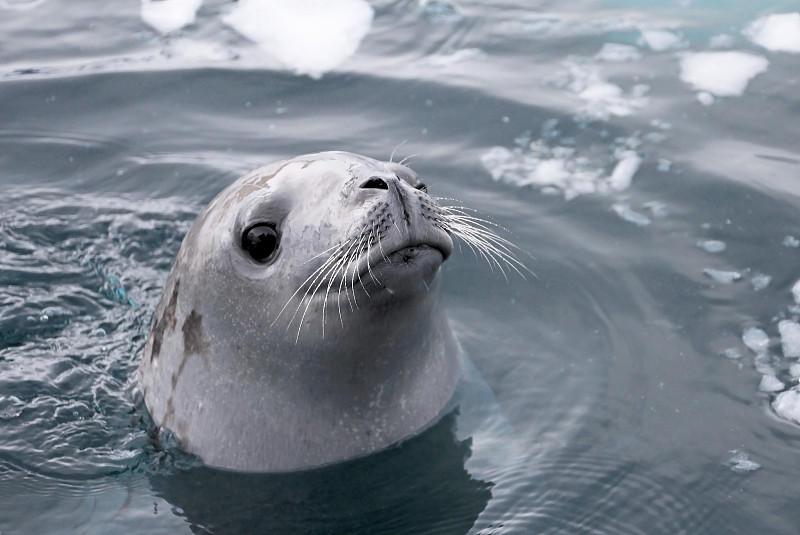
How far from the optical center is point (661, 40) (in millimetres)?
7852

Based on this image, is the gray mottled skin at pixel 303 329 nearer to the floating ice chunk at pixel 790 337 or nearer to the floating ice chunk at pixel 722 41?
the floating ice chunk at pixel 790 337

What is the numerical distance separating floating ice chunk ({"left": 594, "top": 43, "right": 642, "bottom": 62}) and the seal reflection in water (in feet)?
12.7

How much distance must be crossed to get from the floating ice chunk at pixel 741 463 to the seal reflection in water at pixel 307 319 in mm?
1202

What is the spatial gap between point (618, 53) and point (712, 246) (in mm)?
2494

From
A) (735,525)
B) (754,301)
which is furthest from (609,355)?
(735,525)

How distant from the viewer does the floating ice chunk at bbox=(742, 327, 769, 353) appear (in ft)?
16.0

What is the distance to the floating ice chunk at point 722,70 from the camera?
7090 mm

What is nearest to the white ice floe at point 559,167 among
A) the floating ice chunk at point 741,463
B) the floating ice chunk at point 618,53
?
the floating ice chunk at point 618,53

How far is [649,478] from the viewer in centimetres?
416

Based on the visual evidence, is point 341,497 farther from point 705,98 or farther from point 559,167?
point 705,98

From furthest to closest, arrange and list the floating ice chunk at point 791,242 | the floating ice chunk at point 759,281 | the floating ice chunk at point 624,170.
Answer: the floating ice chunk at point 624,170, the floating ice chunk at point 791,242, the floating ice chunk at point 759,281

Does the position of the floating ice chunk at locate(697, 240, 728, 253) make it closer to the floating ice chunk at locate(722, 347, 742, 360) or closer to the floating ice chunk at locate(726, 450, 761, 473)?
the floating ice chunk at locate(722, 347, 742, 360)

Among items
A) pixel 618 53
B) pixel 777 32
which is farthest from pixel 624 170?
pixel 777 32

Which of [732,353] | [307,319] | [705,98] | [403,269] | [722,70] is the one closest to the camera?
[403,269]
